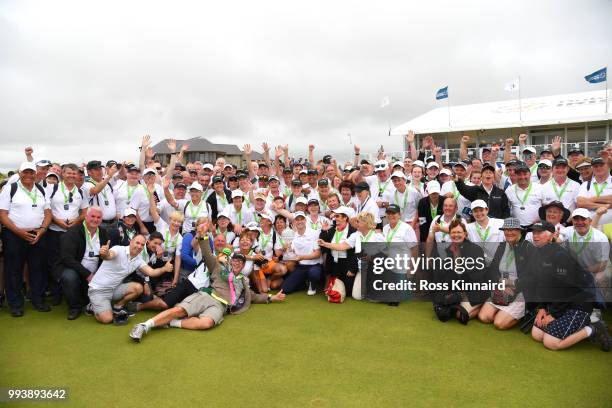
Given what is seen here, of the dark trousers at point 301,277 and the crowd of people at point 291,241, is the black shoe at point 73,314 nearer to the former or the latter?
the crowd of people at point 291,241

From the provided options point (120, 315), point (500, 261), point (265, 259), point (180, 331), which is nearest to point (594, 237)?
point (500, 261)

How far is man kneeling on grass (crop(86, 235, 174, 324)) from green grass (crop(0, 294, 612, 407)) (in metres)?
0.27

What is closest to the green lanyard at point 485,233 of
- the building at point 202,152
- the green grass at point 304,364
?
the green grass at point 304,364

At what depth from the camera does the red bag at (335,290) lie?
682cm

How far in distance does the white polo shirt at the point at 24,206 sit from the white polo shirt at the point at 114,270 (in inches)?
55.0

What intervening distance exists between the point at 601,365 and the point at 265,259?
514 cm

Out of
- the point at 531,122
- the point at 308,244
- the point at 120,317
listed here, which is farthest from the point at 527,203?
the point at 531,122

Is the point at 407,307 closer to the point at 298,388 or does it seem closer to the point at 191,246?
the point at 298,388

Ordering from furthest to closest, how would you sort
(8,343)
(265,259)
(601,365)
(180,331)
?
(265,259) < (180,331) < (8,343) < (601,365)

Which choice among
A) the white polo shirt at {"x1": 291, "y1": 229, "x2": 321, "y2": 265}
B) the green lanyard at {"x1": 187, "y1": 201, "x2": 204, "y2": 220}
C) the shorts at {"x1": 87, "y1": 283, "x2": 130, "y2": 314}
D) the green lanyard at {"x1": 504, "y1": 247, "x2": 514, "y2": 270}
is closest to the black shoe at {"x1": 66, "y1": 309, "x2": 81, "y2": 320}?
the shorts at {"x1": 87, "y1": 283, "x2": 130, "y2": 314}

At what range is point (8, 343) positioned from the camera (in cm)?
519

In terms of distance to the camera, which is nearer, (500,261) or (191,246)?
(500,261)

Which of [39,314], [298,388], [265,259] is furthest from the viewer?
[265,259]

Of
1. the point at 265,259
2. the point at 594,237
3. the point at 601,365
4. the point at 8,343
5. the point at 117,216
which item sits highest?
the point at 117,216
